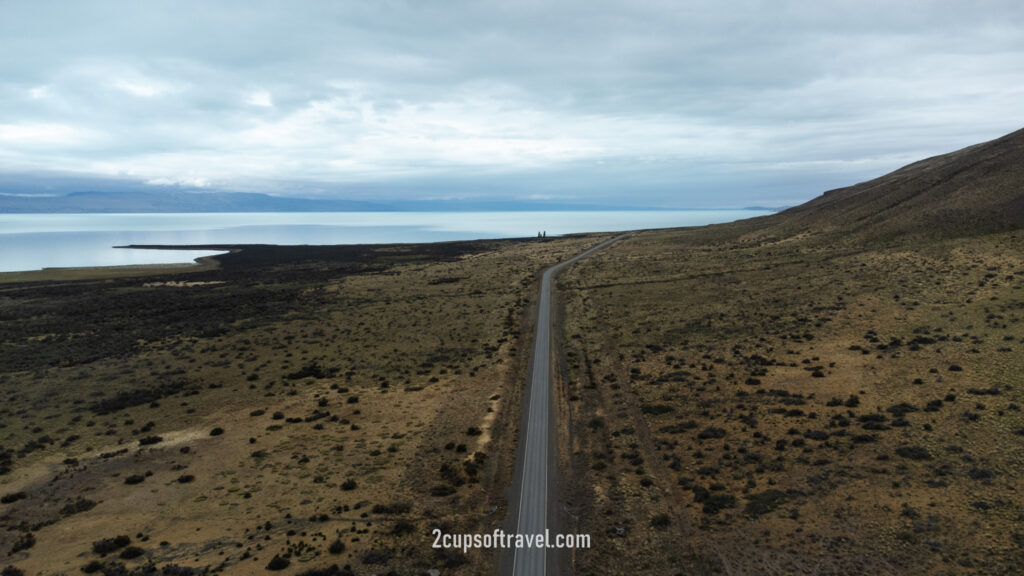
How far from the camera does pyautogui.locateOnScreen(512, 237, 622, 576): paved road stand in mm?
19641

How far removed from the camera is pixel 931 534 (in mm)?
19062

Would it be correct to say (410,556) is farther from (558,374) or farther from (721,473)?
(558,374)

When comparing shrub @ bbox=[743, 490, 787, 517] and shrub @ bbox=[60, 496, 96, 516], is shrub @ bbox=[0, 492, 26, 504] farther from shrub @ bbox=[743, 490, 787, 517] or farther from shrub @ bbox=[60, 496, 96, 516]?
shrub @ bbox=[743, 490, 787, 517]

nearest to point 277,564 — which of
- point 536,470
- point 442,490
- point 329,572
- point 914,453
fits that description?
point 329,572

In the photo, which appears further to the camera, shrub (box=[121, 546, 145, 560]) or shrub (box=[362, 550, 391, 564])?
shrub (box=[121, 546, 145, 560])

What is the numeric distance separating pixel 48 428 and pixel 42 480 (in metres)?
9.33

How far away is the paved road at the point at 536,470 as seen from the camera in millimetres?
19641

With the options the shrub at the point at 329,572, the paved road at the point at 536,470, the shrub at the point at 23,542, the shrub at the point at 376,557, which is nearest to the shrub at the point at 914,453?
the paved road at the point at 536,470

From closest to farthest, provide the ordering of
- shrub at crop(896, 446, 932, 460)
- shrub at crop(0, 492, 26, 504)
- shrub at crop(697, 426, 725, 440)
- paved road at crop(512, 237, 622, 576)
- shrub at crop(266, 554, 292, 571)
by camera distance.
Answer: shrub at crop(266, 554, 292, 571) → paved road at crop(512, 237, 622, 576) → shrub at crop(896, 446, 932, 460) → shrub at crop(0, 492, 26, 504) → shrub at crop(697, 426, 725, 440)

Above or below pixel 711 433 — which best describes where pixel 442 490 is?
below

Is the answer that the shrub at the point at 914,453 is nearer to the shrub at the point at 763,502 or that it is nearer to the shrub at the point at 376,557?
the shrub at the point at 763,502

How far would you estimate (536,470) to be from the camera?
26.4m

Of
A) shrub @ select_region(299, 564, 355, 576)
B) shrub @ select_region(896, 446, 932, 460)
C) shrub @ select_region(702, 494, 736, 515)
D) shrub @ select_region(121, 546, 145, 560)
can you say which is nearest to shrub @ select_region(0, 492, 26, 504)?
shrub @ select_region(121, 546, 145, 560)

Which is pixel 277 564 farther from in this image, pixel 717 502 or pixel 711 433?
pixel 711 433
